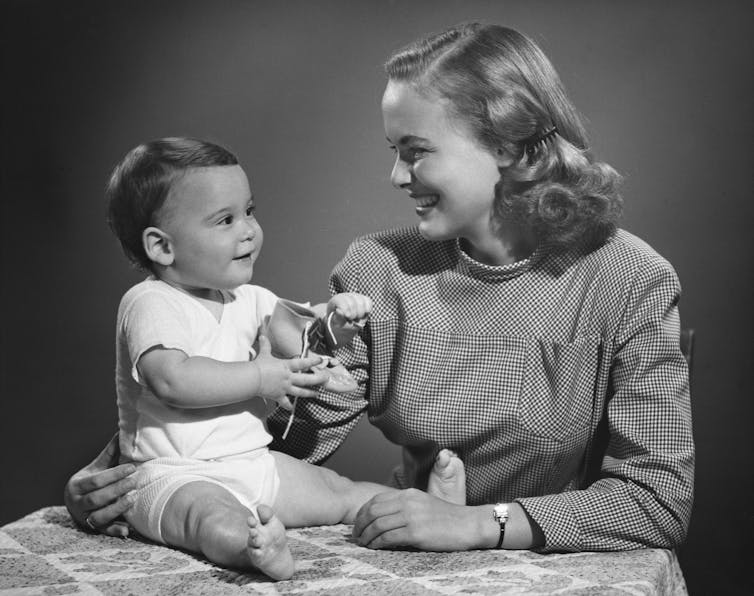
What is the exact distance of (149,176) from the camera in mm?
1839

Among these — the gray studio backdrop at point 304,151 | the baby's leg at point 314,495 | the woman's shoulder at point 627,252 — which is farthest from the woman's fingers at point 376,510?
the gray studio backdrop at point 304,151

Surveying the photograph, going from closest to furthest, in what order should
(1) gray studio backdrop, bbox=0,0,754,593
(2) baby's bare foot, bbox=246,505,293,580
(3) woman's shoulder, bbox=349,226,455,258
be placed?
1. (2) baby's bare foot, bbox=246,505,293,580
2. (3) woman's shoulder, bbox=349,226,455,258
3. (1) gray studio backdrop, bbox=0,0,754,593

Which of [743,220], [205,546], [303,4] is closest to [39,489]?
[303,4]

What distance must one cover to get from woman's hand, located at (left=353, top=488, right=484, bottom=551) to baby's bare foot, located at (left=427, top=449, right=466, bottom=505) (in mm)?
169

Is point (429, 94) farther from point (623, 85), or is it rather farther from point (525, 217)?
point (623, 85)

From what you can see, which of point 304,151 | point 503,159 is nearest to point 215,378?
point 503,159

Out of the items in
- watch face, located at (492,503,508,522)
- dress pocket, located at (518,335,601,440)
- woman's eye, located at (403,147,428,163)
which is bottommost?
watch face, located at (492,503,508,522)

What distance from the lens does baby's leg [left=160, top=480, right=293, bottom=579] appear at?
1535mm

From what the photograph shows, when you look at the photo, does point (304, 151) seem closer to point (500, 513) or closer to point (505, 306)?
point (505, 306)

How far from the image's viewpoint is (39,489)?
3.51 m

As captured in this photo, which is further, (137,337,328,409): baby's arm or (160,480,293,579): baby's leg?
(137,337,328,409): baby's arm

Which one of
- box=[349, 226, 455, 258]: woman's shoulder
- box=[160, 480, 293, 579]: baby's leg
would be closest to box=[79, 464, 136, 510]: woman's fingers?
box=[160, 480, 293, 579]: baby's leg

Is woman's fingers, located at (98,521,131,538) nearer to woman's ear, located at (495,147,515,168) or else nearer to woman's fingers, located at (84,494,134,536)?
woman's fingers, located at (84,494,134,536)

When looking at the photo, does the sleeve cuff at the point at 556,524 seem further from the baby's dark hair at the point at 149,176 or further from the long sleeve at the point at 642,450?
the baby's dark hair at the point at 149,176
